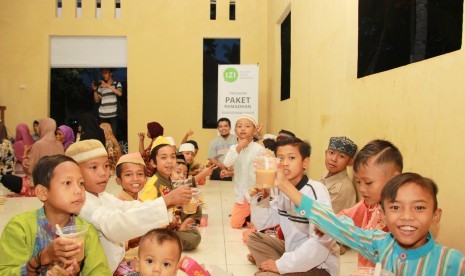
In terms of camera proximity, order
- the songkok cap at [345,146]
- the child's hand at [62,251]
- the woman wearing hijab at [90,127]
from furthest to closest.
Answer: the woman wearing hijab at [90,127] → the songkok cap at [345,146] → the child's hand at [62,251]

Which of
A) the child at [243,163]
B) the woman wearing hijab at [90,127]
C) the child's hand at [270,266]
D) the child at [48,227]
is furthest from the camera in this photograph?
the woman wearing hijab at [90,127]

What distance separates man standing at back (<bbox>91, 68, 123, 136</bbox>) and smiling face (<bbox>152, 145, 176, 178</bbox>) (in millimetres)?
6628

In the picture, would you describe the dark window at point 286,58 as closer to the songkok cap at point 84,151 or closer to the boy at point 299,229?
the boy at point 299,229

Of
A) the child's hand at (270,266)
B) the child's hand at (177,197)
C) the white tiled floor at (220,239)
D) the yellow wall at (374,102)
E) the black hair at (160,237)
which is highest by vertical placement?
the yellow wall at (374,102)

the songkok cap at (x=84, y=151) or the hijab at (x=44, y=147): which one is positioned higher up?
the songkok cap at (x=84, y=151)

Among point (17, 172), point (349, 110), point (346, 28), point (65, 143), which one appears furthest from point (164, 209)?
point (17, 172)

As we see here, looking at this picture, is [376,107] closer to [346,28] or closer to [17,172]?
[346,28]

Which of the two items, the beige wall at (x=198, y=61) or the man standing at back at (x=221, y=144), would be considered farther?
the man standing at back at (x=221, y=144)

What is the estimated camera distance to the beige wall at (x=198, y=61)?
4.43 metres

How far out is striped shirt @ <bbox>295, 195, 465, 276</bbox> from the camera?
5.40 feet

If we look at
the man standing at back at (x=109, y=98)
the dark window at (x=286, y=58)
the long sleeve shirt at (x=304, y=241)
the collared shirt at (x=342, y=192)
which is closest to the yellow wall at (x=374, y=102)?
the collared shirt at (x=342, y=192)

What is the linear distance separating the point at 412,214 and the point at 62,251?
1.42m

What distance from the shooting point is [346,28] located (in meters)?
4.38

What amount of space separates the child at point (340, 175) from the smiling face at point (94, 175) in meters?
2.10
